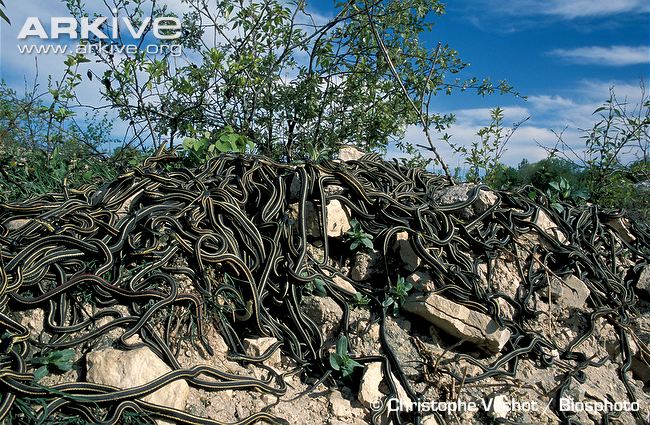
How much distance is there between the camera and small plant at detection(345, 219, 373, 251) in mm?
3830

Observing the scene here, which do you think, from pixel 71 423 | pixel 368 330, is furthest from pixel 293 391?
pixel 71 423

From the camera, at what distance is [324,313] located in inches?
138

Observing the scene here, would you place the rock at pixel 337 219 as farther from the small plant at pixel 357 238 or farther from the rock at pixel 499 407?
the rock at pixel 499 407

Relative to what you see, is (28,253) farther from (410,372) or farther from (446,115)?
(446,115)

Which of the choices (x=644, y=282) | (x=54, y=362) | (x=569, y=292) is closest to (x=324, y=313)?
(x=54, y=362)

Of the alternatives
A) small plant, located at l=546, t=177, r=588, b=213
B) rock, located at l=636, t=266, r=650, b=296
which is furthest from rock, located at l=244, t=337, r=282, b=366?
small plant, located at l=546, t=177, r=588, b=213

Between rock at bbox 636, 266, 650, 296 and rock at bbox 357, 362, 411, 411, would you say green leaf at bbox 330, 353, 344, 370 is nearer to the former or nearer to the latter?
rock at bbox 357, 362, 411, 411

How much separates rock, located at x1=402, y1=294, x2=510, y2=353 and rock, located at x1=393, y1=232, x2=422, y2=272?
28 cm

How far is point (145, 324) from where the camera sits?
10.2ft

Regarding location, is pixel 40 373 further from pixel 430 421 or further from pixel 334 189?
pixel 334 189

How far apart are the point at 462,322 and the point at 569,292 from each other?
3.43 ft

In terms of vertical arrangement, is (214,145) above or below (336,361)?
above

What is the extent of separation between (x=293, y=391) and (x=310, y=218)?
3.85 ft

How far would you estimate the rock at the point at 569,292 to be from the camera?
4055 millimetres
